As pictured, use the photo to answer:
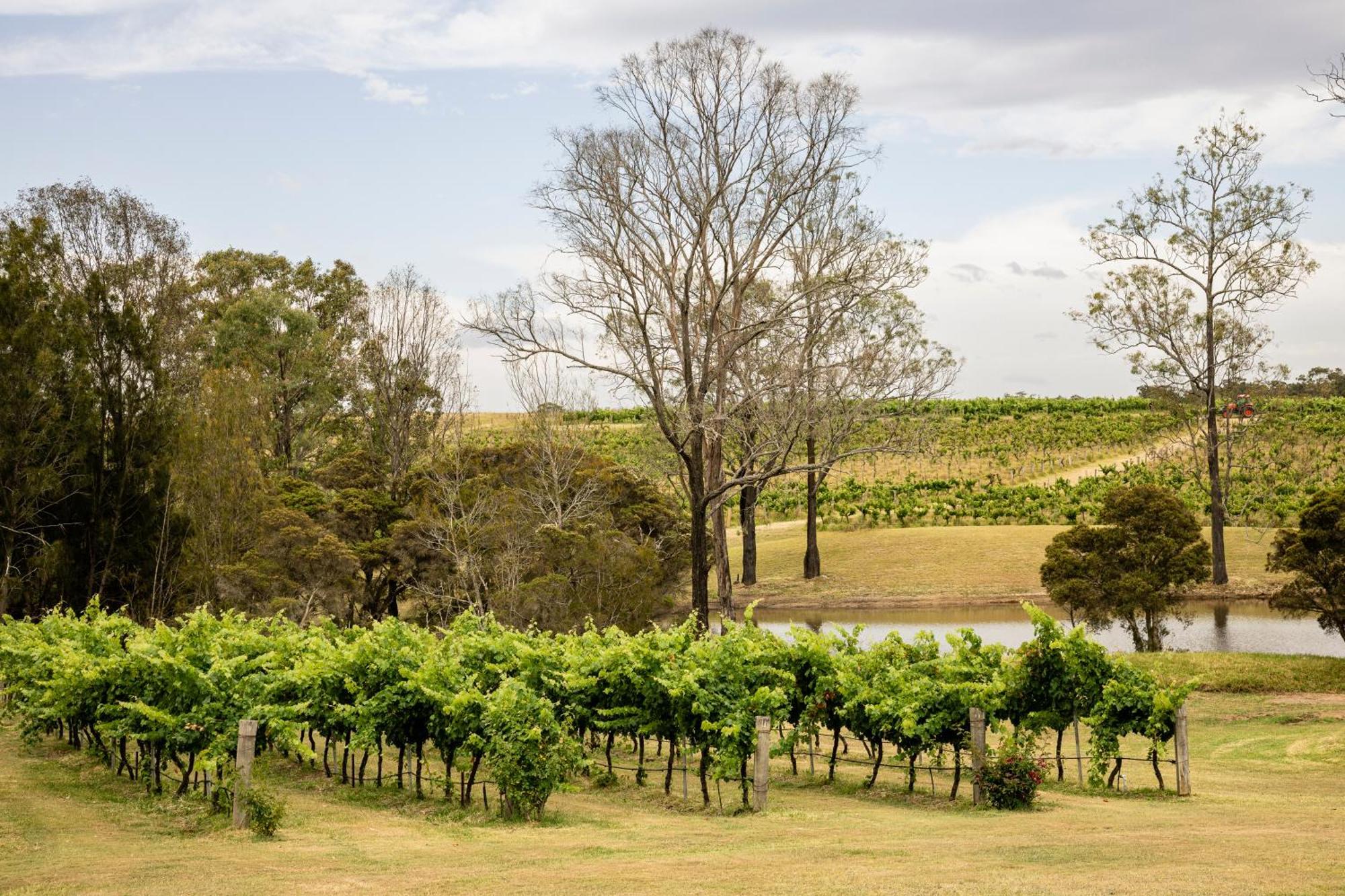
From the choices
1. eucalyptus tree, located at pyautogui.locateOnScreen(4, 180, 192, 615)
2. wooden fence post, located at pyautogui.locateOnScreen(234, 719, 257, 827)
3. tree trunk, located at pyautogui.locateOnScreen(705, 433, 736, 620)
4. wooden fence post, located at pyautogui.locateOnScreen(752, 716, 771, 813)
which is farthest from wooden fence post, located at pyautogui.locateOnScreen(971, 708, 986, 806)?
eucalyptus tree, located at pyautogui.locateOnScreen(4, 180, 192, 615)

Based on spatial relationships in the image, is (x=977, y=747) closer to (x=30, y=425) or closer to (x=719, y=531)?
(x=719, y=531)

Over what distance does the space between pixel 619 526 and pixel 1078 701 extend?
69.5ft

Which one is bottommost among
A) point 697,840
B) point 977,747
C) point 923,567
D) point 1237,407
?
point 697,840

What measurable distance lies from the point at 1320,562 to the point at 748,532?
24.9m

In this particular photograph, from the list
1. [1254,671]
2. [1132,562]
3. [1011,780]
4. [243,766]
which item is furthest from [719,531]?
[243,766]

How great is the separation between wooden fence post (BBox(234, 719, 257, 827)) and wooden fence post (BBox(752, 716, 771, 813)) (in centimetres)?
610

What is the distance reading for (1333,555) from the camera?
27.8 meters

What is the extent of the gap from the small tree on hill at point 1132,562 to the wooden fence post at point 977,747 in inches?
666

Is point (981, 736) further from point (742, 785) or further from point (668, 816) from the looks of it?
point (668, 816)

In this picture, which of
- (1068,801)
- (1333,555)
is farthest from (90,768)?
(1333,555)

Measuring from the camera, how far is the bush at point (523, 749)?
14.1m

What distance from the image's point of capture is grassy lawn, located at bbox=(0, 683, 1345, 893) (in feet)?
33.2

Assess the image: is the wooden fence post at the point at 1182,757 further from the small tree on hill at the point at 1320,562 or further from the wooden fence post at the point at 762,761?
the small tree on hill at the point at 1320,562

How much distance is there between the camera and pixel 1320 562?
92.0 feet
